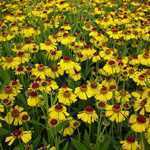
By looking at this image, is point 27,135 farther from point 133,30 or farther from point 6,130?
point 133,30

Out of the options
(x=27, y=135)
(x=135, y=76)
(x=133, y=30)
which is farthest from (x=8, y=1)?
(x=27, y=135)

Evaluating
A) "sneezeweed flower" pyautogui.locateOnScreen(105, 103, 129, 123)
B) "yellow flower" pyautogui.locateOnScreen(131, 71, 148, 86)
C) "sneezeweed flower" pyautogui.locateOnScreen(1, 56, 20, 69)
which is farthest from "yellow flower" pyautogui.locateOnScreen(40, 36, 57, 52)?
"sneezeweed flower" pyautogui.locateOnScreen(105, 103, 129, 123)

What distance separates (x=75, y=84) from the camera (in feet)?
12.7

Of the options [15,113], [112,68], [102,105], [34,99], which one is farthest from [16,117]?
[112,68]

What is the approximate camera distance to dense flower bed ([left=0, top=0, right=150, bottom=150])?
302cm

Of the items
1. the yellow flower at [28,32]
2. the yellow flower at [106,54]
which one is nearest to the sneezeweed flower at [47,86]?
the yellow flower at [106,54]

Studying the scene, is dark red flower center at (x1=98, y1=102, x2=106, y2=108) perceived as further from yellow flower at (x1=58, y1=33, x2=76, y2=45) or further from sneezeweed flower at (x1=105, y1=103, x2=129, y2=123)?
yellow flower at (x1=58, y1=33, x2=76, y2=45)

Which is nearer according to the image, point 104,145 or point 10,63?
point 104,145

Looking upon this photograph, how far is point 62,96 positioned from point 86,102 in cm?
39

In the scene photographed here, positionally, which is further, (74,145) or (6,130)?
(6,130)

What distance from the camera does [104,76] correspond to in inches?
158

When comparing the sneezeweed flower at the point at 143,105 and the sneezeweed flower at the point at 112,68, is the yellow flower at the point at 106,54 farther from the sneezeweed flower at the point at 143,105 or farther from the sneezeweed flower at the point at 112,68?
the sneezeweed flower at the point at 143,105

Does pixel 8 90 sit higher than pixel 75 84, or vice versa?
pixel 8 90

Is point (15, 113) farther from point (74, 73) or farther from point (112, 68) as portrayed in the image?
point (112, 68)
